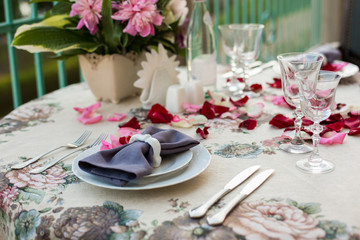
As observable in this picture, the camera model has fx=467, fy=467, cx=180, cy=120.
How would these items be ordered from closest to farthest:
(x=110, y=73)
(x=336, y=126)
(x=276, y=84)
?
(x=336, y=126)
(x=110, y=73)
(x=276, y=84)

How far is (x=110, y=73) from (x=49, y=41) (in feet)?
0.71

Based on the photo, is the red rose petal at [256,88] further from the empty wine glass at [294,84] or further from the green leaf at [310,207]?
the green leaf at [310,207]

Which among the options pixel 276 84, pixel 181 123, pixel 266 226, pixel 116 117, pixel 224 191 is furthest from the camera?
pixel 276 84

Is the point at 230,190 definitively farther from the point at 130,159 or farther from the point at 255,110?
the point at 255,110

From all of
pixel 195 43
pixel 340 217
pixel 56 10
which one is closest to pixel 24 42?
pixel 56 10

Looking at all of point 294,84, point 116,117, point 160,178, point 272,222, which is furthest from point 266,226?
point 116,117

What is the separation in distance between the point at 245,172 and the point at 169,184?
17 cm

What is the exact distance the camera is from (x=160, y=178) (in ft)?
2.98

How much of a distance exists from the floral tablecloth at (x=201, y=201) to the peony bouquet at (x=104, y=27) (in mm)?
400

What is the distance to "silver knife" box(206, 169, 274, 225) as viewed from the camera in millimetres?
756

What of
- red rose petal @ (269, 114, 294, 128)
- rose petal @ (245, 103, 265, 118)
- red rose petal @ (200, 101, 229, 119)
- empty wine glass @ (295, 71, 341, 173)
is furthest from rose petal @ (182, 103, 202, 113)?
empty wine glass @ (295, 71, 341, 173)

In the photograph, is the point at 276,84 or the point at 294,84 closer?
the point at 294,84

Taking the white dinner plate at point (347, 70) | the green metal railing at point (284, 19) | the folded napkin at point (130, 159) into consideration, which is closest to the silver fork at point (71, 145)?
the folded napkin at point (130, 159)

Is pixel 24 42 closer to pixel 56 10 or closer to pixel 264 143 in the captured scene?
pixel 56 10
